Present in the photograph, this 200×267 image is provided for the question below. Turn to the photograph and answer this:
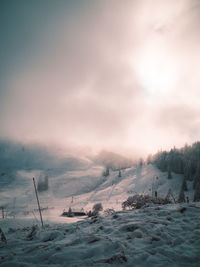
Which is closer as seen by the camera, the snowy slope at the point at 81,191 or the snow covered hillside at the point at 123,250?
the snow covered hillside at the point at 123,250

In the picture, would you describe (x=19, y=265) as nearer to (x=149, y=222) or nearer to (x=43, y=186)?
(x=149, y=222)

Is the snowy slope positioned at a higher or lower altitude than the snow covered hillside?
lower

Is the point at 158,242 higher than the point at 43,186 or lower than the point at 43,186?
higher

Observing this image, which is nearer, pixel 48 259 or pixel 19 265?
pixel 19 265

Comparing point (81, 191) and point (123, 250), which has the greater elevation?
point (123, 250)

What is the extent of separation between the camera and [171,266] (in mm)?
3201

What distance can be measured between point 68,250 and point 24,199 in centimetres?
9055

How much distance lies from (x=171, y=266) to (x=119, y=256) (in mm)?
1210

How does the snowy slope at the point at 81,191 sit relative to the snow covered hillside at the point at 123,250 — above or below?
below

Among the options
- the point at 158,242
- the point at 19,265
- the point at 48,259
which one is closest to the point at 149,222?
the point at 158,242

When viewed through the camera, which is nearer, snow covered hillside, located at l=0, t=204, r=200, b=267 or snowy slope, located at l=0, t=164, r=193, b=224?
snow covered hillside, located at l=0, t=204, r=200, b=267

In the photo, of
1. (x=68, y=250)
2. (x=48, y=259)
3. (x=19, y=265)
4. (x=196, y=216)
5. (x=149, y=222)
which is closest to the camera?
(x=19, y=265)

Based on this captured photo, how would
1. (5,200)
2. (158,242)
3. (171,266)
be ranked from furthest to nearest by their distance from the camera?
(5,200) < (158,242) < (171,266)

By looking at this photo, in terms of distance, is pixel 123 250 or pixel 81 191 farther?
pixel 81 191
